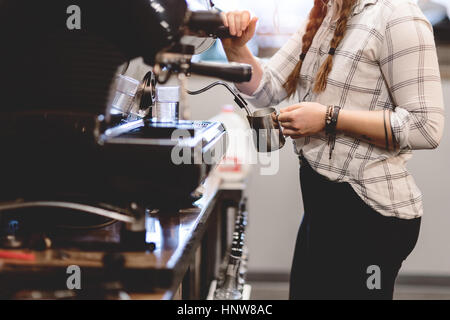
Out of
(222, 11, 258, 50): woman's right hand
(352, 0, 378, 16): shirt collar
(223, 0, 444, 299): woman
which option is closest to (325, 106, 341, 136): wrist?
(223, 0, 444, 299): woman

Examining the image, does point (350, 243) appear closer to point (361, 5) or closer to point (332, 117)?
point (332, 117)

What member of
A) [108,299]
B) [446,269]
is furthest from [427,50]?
[446,269]

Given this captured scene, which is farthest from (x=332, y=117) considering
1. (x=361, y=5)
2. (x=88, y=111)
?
(x=88, y=111)

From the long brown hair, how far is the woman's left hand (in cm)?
9

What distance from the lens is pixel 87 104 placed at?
0.74 m

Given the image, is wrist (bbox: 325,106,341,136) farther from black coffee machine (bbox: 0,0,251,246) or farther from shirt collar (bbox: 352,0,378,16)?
black coffee machine (bbox: 0,0,251,246)

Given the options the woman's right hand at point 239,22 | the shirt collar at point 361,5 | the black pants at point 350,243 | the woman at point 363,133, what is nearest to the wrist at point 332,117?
the woman at point 363,133

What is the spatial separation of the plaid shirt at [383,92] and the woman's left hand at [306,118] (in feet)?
0.26

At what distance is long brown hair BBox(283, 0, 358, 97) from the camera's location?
1.13 metres

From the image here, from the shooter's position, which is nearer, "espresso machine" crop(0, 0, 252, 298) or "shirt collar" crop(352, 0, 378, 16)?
"espresso machine" crop(0, 0, 252, 298)

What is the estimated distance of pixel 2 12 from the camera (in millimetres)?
764

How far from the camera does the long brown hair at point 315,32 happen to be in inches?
44.5

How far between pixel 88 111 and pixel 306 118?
57 cm

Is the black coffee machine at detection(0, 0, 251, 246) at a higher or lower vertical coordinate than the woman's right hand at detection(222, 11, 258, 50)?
lower
